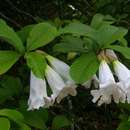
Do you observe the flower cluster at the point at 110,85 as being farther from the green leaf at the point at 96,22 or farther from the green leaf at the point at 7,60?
the green leaf at the point at 96,22

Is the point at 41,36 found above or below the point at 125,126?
above

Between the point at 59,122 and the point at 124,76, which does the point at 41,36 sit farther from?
the point at 59,122

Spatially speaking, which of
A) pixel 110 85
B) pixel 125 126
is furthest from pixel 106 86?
pixel 125 126

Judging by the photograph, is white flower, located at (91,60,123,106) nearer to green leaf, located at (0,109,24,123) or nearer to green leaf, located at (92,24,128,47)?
green leaf, located at (92,24,128,47)

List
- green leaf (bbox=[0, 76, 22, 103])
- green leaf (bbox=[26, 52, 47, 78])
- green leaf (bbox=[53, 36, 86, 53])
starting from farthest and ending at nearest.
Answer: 1. green leaf (bbox=[0, 76, 22, 103])
2. green leaf (bbox=[53, 36, 86, 53])
3. green leaf (bbox=[26, 52, 47, 78])

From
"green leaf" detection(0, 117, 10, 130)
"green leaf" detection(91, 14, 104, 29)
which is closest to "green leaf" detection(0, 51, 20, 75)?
"green leaf" detection(0, 117, 10, 130)
